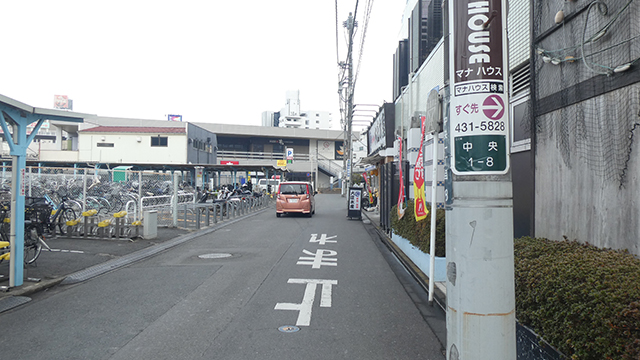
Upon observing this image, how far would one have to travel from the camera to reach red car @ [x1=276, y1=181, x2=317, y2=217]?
2025cm

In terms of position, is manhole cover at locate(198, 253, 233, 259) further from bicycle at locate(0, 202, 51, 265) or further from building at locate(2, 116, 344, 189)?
building at locate(2, 116, 344, 189)

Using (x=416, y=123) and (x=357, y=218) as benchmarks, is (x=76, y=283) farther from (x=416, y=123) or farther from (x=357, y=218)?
(x=357, y=218)

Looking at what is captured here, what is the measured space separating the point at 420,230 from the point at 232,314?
4.21 meters

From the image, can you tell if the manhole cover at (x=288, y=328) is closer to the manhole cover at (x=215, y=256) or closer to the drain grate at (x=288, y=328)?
the drain grate at (x=288, y=328)

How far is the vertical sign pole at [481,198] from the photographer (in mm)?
2512

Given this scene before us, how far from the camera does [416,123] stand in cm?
642

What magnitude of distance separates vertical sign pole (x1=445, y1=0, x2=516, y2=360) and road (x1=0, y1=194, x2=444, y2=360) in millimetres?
1876

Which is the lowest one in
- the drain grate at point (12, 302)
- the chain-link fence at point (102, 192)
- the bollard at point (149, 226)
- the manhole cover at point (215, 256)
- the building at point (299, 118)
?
the drain grate at point (12, 302)

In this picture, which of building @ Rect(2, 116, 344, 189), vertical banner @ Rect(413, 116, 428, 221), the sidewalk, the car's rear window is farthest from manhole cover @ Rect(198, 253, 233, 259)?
building @ Rect(2, 116, 344, 189)

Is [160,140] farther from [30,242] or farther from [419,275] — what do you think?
[419,275]

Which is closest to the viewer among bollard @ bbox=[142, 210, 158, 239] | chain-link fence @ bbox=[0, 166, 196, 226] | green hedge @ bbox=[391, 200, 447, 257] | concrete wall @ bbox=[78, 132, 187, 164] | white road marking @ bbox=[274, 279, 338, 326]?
white road marking @ bbox=[274, 279, 338, 326]

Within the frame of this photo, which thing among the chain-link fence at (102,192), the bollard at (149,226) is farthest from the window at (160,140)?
the bollard at (149,226)

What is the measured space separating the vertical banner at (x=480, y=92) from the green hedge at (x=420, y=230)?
16.2 ft

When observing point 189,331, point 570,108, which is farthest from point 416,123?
point 189,331
